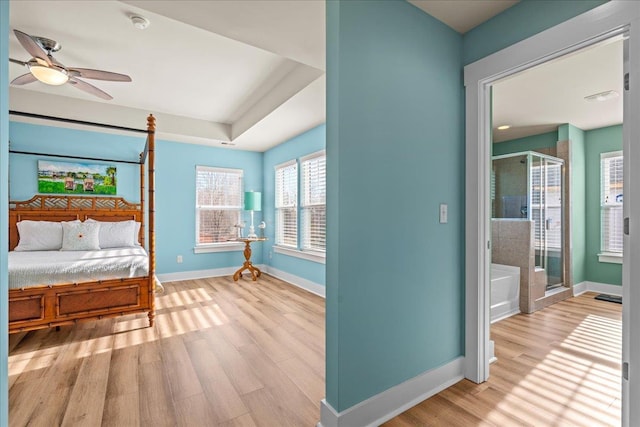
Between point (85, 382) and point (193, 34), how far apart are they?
9.08 ft

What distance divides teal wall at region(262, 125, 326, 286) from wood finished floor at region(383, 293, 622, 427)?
7.74 ft

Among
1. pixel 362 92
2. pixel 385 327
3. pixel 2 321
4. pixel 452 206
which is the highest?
pixel 362 92

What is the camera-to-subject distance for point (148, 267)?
301 centimetres

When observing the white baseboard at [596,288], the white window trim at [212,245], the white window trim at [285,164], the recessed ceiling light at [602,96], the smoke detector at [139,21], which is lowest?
the white baseboard at [596,288]

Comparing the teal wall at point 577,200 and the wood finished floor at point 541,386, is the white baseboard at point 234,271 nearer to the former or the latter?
the wood finished floor at point 541,386

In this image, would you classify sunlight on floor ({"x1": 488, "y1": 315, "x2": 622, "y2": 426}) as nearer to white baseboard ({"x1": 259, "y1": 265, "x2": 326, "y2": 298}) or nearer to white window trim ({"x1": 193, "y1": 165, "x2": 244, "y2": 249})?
white baseboard ({"x1": 259, "y1": 265, "x2": 326, "y2": 298})

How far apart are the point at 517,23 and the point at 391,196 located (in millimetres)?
1320

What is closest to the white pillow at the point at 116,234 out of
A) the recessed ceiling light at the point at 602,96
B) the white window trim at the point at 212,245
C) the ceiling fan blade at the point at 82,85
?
the white window trim at the point at 212,245

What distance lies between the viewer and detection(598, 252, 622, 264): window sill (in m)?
4.25

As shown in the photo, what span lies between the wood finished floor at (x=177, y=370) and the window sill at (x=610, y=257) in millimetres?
4264

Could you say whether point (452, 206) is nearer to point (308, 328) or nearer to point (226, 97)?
point (308, 328)

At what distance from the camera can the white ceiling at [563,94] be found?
2.59 m

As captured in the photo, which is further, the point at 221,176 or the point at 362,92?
the point at 221,176

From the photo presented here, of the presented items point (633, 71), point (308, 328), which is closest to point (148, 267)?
point (308, 328)
